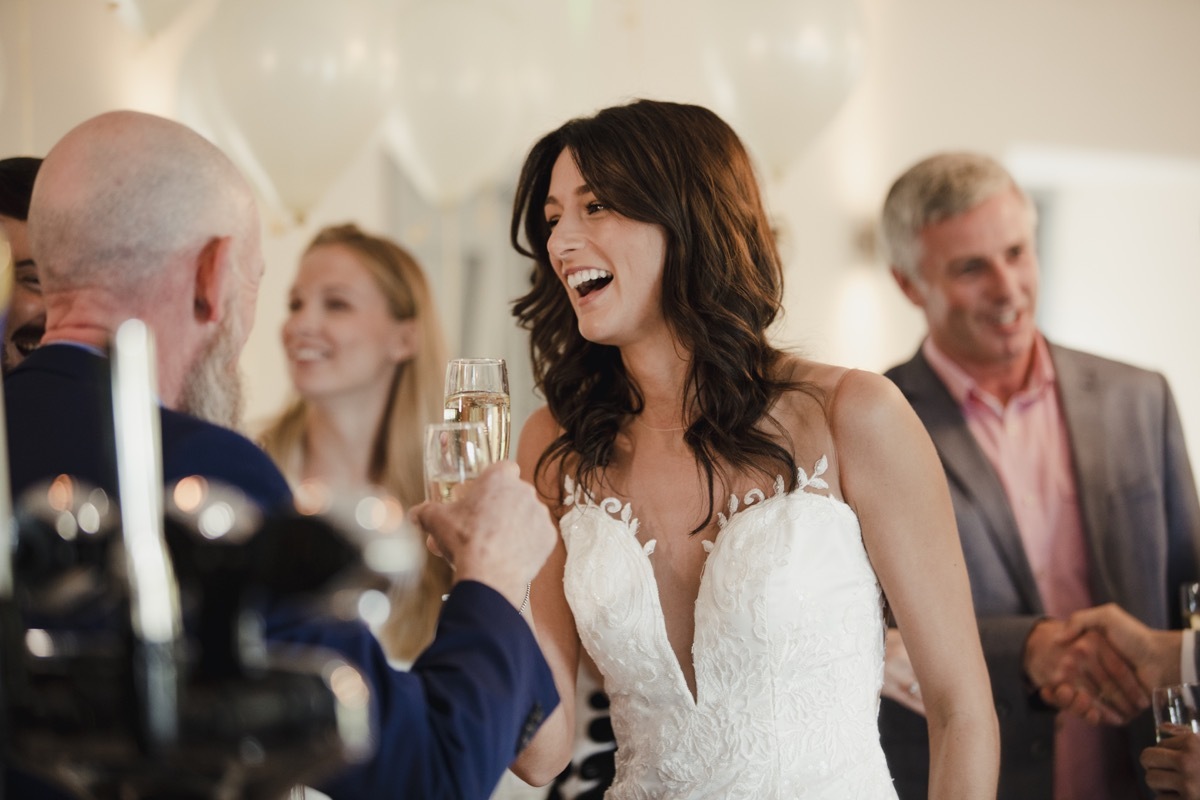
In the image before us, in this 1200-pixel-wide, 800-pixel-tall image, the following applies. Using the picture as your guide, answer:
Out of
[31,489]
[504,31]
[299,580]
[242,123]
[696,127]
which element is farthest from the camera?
[504,31]

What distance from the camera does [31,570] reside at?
119 cm

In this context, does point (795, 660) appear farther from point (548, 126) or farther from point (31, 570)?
point (548, 126)

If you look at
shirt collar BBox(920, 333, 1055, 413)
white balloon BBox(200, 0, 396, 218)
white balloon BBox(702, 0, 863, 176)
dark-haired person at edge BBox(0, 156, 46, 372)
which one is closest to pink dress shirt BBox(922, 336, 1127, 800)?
shirt collar BBox(920, 333, 1055, 413)

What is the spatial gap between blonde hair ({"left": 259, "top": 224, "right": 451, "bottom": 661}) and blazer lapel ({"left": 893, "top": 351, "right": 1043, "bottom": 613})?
1.76 meters

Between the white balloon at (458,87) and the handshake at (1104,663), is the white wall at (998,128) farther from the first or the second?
the handshake at (1104,663)

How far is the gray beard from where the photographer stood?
1838 millimetres

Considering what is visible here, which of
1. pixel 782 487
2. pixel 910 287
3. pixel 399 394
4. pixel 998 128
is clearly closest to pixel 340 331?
pixel 399 394

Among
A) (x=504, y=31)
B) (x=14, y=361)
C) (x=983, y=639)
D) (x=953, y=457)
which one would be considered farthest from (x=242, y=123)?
(x=983, y=639)

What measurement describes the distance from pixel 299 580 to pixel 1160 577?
3.09m

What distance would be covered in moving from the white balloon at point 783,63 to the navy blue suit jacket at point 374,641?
2917 mm

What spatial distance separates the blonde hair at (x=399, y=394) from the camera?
4.57 metres

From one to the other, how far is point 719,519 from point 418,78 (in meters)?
2.59

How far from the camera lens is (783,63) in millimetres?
4164

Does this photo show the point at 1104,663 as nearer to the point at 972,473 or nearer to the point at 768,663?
the point at 972,473
